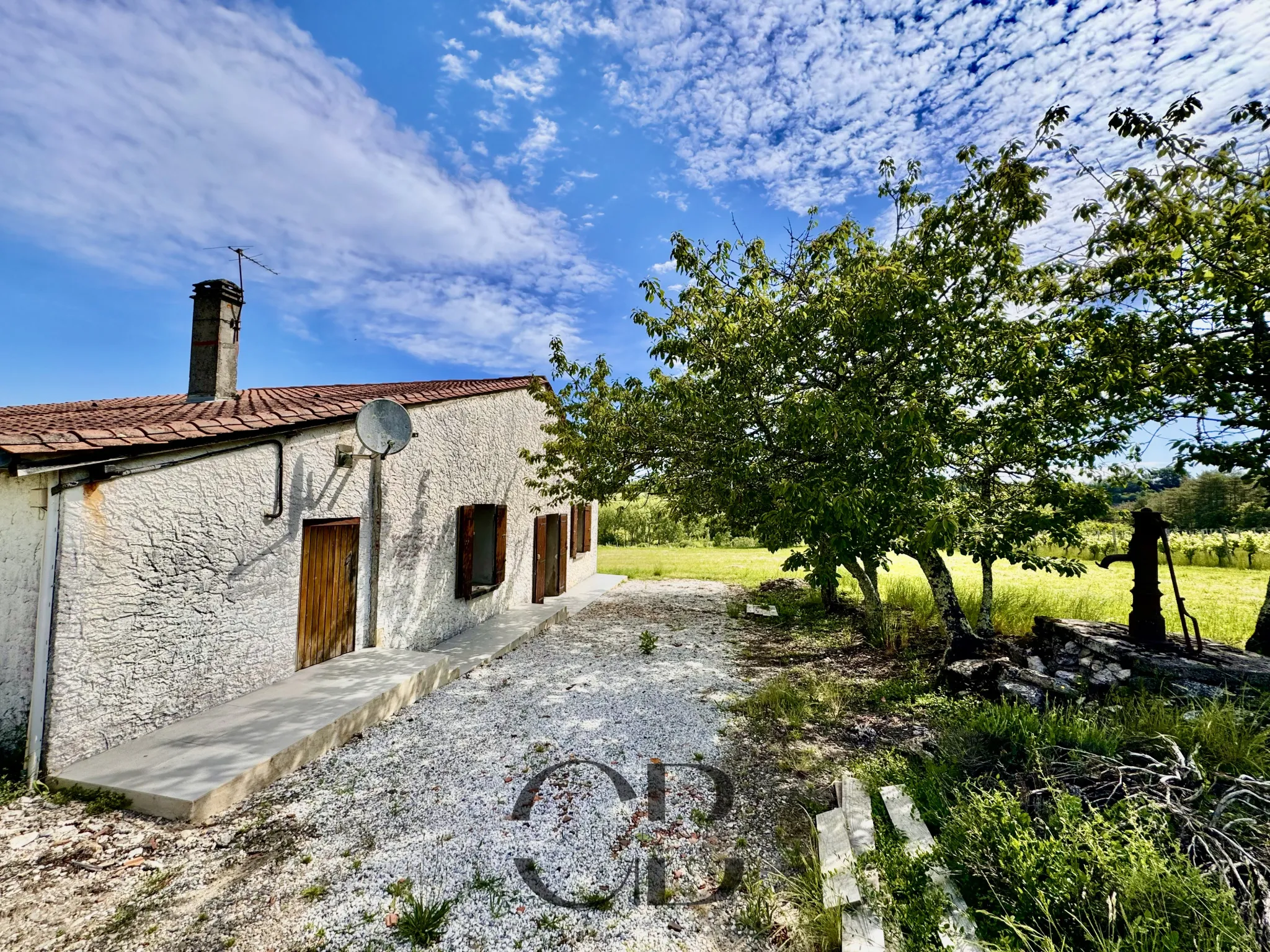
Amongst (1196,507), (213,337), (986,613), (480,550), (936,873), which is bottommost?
(936,873)

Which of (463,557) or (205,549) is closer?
(205,549)

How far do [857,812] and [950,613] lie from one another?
4333 mm

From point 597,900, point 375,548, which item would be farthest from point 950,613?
point 375,548

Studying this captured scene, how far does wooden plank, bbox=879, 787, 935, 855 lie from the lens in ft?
9.72

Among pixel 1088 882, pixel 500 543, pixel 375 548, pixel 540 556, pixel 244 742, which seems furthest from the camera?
pixel 540 556

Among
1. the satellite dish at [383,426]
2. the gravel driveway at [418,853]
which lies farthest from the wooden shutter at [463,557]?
the gravel driveway at [418,853]

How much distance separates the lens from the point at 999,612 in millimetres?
8734

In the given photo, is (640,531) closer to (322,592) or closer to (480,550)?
(480,550)

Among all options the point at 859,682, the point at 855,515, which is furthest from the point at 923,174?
the point at 859,682

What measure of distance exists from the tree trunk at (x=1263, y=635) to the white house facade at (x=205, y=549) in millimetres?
10352

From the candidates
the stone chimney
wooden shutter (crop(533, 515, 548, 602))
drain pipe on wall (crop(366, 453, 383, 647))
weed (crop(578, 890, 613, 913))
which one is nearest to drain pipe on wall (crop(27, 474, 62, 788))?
drain pipe on wall (crop(366, 453, 383, 647))

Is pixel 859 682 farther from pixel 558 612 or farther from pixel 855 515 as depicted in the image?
pixel 558 612

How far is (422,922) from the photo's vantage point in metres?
2.57

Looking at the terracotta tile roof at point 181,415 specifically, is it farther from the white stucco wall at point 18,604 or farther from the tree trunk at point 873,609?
the tree trunk at point 873,609
